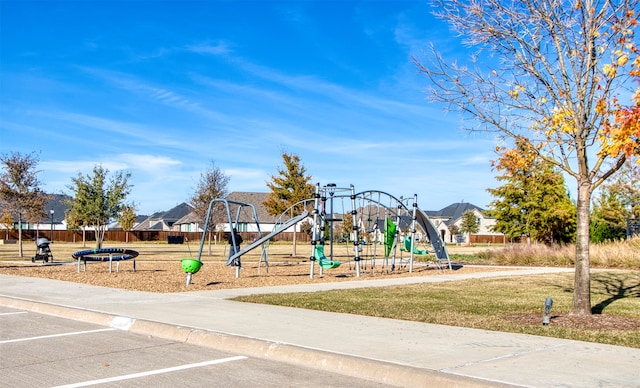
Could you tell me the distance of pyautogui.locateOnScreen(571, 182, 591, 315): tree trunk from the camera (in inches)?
392

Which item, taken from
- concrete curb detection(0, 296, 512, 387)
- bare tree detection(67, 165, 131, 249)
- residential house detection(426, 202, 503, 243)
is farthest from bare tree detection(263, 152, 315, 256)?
residential house detection(426, 202, 503, 243)

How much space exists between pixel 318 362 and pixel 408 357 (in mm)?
1011

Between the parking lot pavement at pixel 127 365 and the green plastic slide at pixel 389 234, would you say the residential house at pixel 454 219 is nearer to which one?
the green plastic slide at pixel 389 234

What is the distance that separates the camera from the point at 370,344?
8.16 meters

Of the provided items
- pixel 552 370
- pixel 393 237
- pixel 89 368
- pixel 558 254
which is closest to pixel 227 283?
pixel 393 237

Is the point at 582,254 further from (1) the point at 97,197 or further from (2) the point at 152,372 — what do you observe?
(1) the point at 97,197

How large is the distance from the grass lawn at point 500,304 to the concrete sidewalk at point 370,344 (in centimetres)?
70

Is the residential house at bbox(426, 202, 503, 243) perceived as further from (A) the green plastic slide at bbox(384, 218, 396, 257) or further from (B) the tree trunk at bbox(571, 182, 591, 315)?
(B) the tree trunk at bbox(571, 182, 591, 315)

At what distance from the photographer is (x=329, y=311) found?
11.4 m

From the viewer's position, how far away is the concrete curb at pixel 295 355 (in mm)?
6477

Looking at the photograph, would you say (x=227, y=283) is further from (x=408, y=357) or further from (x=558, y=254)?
(x=558, y=254)

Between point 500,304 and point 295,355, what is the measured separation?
615 centimetres

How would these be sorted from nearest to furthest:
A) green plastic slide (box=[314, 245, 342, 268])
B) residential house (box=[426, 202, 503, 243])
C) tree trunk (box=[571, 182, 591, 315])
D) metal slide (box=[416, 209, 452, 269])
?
tree trunk (box=[571, 182, 591, 315]) → green plastic slide (box=[314, 245, 342, 268]) → metal slide (box=[416, 209, 452, 269]) → residential house (box=[426, 202, 503, 243])

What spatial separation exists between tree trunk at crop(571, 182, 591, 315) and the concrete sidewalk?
1956 mm
